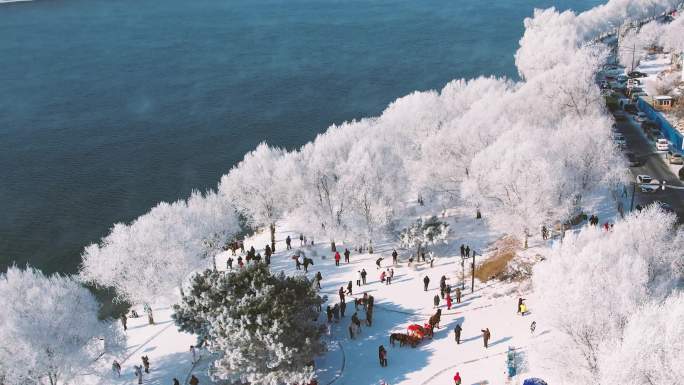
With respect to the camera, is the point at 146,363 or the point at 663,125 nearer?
the point at 146,363

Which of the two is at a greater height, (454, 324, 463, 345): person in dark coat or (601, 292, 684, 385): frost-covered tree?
(601, 292, 684, 385): frost-covered tree

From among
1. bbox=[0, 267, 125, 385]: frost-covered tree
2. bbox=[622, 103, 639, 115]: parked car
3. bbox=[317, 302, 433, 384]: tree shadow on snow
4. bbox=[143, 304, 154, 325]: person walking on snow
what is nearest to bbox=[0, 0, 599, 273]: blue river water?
bbox=[143, 304, 154, 325]: person walking on snow

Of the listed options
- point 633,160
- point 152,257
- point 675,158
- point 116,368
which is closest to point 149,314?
point 152,257

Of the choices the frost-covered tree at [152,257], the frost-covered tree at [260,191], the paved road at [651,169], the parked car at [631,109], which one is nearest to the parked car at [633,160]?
the paved road at [651,169]

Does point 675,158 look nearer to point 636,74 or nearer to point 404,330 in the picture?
point 404,330

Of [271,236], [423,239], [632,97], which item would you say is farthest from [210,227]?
[632,97]

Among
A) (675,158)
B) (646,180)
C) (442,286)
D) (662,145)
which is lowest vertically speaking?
(442,286)

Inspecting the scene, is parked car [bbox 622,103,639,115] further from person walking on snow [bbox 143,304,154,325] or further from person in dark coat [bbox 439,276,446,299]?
person walking on snow [bbox 143,304,154,325]
